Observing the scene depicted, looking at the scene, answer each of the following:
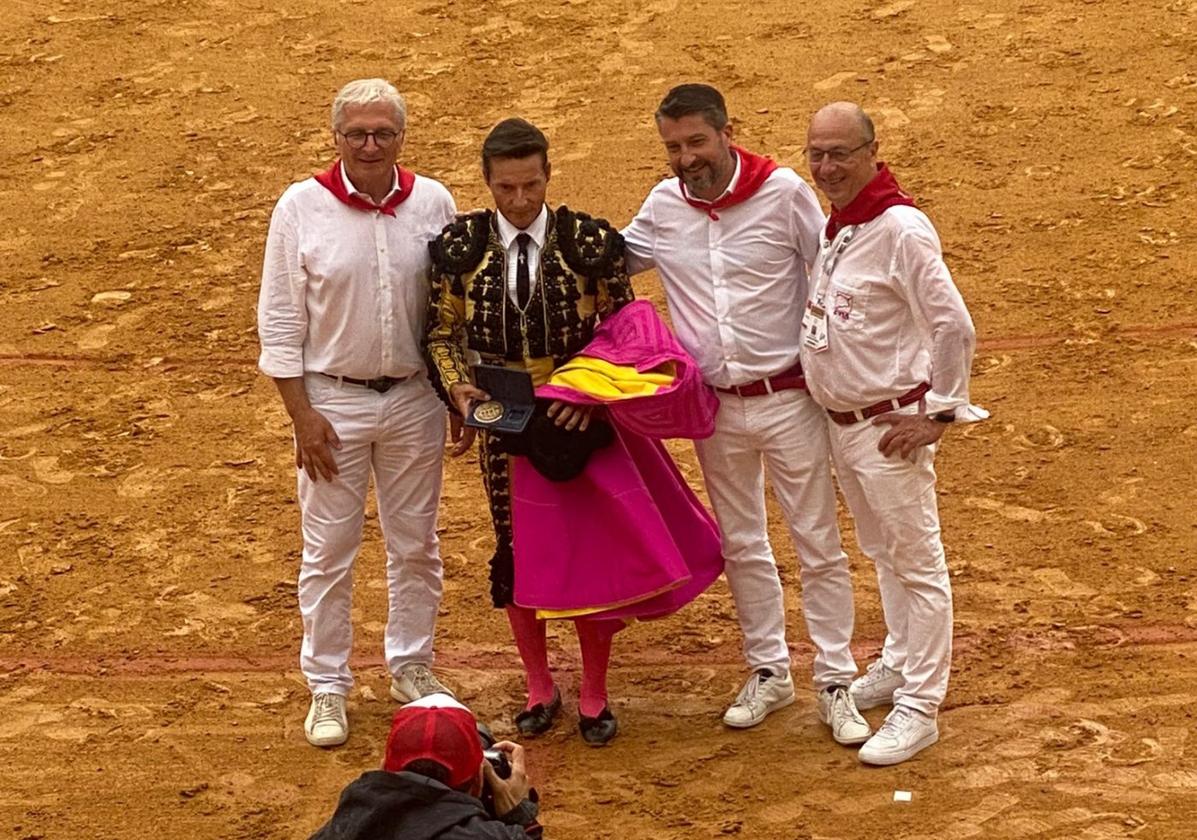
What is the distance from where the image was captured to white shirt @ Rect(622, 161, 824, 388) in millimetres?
6414

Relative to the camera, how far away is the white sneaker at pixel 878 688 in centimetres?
691

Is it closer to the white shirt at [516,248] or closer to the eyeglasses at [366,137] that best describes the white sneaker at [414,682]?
the white shirt at [516,248]

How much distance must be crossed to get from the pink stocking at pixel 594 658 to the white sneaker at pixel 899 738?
93cm

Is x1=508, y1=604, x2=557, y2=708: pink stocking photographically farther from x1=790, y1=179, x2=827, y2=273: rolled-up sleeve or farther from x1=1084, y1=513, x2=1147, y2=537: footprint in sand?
x1=1084, y1=513, x2=1147, y2=537: footprint in sand

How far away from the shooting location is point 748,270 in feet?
21.1

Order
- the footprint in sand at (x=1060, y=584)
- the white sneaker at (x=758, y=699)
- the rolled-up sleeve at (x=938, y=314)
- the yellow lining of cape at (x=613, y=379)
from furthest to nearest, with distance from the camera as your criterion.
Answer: the footprint in sand at (x=1060, y=584) < the white sneaker at (x=758, y=699) < the yellow lining of cape at (x=613, y=379) < the rolled-up sleeve at (x=938, y=314)

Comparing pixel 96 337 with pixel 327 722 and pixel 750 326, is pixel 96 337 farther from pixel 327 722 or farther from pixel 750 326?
pixel 750 326

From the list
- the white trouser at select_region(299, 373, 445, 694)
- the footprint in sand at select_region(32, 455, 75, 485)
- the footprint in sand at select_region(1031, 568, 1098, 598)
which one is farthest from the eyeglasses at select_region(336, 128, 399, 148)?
the footprint in sand at select_region(32, 455, 75, 485)

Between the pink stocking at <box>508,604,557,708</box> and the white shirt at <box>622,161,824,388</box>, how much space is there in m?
1.07

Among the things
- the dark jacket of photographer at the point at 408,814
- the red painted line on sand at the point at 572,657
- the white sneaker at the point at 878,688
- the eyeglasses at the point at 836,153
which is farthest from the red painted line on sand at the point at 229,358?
the dark jacket of photographer at the point at 408,814

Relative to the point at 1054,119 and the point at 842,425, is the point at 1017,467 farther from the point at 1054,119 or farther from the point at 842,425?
the point at 1054,119

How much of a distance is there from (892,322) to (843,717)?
56.5 inches

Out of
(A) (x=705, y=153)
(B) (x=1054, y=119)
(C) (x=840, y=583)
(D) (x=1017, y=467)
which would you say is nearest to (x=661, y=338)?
(A) (x=705, y=153)

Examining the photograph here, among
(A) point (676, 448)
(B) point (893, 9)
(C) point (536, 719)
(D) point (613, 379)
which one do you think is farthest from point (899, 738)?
(B) point (893, 9)
